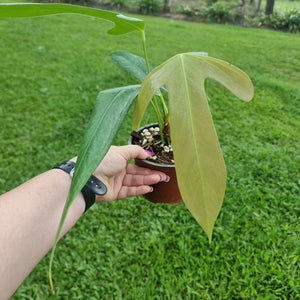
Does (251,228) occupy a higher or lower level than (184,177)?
lower

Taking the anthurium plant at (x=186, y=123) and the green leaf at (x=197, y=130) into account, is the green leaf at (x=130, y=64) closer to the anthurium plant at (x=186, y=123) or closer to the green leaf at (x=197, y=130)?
the anthurium plant at (x=186, y=123)

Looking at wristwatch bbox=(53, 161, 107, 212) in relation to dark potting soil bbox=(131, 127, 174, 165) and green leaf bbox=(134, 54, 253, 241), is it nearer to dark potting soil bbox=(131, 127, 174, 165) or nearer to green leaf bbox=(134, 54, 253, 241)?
dark potting soil bbox=(131, 127, 174, 165)

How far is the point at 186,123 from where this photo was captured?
467 millimetres

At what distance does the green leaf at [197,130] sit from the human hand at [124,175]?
314 millimetres

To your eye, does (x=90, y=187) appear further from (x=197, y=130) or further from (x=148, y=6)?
(x=148, y=6)

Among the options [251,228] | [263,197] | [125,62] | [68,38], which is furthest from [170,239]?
[68,38]

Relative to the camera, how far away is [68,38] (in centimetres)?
382

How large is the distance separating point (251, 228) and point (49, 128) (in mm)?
1534

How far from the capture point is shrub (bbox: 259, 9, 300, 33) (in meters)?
5.52

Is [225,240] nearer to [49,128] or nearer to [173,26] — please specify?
[49,128]

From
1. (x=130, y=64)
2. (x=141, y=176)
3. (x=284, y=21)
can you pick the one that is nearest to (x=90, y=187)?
(x=141, y=176)

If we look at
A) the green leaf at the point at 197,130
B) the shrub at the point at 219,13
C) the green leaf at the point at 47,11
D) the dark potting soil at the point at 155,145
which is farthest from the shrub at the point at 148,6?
the green leaf at the point at 197,130

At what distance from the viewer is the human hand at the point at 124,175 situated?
835mm

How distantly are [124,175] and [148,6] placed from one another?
6139 millimetres
